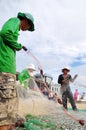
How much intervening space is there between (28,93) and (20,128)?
397cm

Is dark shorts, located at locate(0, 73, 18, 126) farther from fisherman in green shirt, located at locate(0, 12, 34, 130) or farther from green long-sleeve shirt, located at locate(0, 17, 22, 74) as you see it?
green long-sleeve shirt, located at locate(0, 17, 22, 74)

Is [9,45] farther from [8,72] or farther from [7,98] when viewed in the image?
[7,98]

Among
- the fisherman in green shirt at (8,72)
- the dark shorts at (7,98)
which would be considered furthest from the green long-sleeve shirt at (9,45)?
the dark shorts at (7,98)

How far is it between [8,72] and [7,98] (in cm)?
35

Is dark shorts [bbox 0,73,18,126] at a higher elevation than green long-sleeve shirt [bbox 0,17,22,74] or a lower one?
lower

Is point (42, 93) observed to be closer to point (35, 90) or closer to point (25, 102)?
point (35, 90)

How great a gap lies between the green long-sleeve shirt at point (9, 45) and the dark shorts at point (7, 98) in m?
0.11

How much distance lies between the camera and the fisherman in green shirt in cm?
465

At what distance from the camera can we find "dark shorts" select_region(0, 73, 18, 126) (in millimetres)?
4637

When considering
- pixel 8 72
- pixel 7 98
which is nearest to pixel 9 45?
pixel 8 72

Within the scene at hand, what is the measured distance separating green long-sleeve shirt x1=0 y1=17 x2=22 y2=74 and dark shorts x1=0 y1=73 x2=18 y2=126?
0.11 meters

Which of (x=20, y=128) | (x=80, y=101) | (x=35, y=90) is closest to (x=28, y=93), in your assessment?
(x=35, y=90)

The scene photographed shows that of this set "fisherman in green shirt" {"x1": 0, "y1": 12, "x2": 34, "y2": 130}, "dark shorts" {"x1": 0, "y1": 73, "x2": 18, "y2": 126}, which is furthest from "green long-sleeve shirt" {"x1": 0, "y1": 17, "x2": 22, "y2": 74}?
"dark shorts" {"x1": 0, "y1": 73, "x2": 18, "y2": 126}

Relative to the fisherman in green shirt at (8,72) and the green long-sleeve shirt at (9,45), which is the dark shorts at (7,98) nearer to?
the fisherman in green shirt at (8,72)
